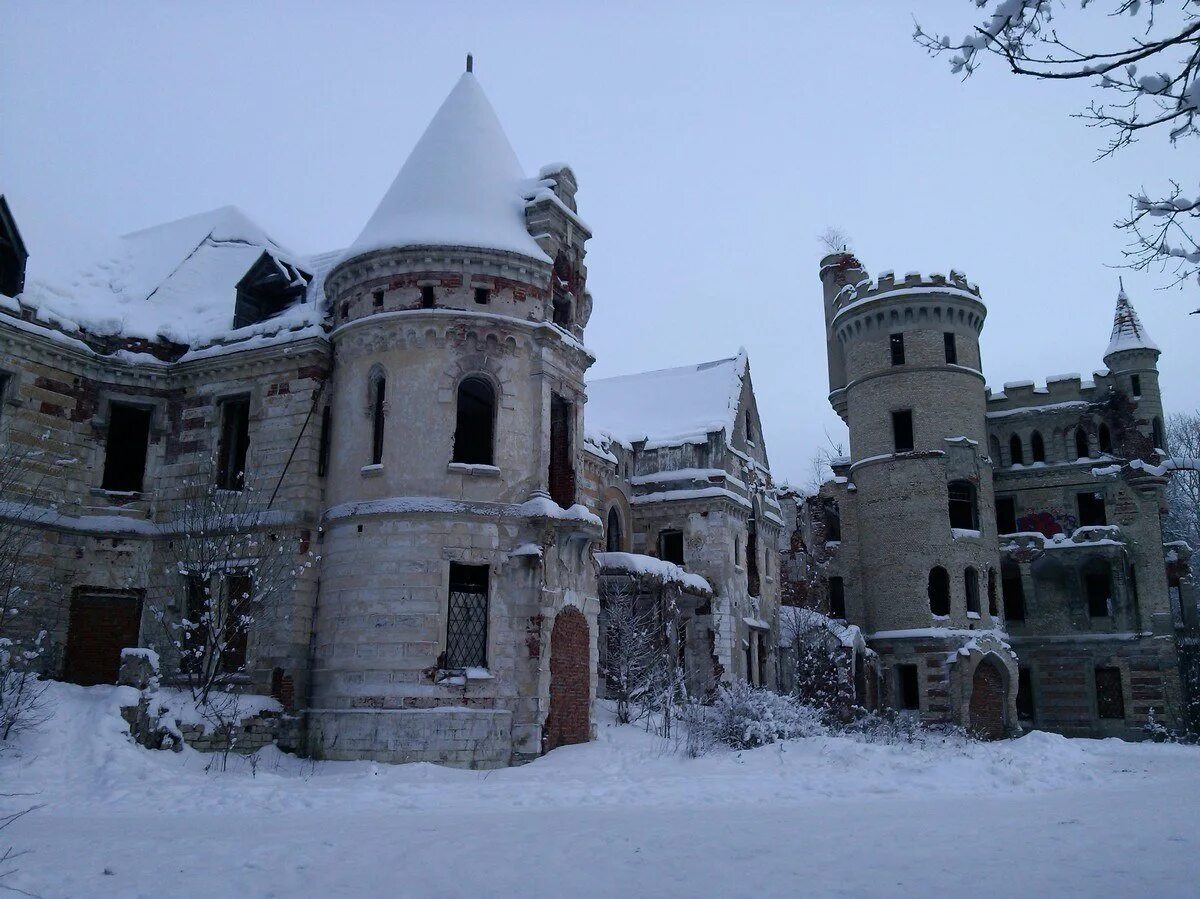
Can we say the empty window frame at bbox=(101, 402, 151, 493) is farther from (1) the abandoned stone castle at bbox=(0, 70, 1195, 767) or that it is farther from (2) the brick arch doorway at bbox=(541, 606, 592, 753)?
(2) the brick arch doorway at bbox=(541, 606, 592, 753)

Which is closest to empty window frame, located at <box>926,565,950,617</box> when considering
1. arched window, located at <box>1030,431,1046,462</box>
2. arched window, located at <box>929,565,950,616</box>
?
arched window, located at <box>929,565,950,616</box>

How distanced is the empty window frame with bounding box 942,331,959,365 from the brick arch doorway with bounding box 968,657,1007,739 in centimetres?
1177

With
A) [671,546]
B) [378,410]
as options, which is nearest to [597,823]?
[378,410]

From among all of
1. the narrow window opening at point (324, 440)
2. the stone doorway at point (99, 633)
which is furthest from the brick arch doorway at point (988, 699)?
the stone doorway at point (99, 633)

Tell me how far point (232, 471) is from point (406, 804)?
12385 mm

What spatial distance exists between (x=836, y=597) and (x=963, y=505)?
634cm

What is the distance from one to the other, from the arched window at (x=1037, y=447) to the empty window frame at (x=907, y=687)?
1210cm

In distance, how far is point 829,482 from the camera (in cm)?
4075

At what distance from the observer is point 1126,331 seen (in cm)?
4222

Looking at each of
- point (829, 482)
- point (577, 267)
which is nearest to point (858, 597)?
point (829, 482)

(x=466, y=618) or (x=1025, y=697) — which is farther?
(x=1025, y=697)

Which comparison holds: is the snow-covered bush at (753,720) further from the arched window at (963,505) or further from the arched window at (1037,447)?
the arched window at (1037,447)

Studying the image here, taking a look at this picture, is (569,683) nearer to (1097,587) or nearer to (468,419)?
(468,419)

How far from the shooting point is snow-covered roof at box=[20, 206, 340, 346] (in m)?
23.4
